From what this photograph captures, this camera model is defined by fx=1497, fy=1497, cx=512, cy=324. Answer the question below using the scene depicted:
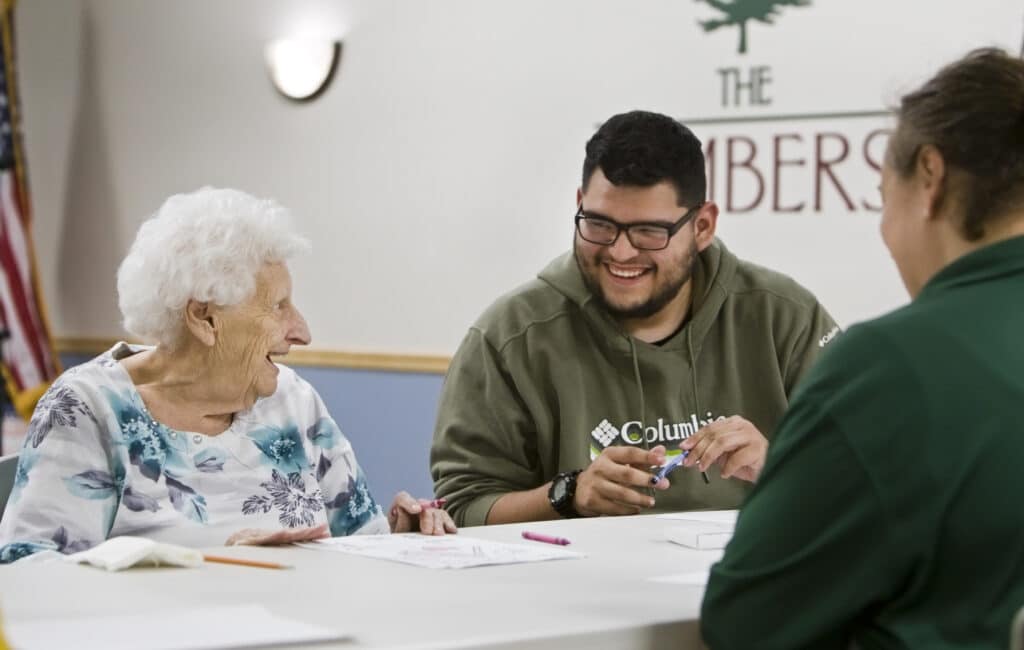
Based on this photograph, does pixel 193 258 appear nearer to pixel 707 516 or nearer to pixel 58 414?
pixel 58 414

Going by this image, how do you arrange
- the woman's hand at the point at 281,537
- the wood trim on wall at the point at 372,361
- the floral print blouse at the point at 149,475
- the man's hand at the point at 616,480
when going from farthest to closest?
the wood trim on wall at the point at 372,361 < the man's hand at the point at 616,480 < the floral print blouse at the point at 149,475 < the woman's hand at the point at 281,537

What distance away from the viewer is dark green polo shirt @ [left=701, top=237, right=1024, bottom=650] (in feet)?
4.64

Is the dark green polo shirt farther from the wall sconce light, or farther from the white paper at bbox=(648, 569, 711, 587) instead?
the wall sconce light

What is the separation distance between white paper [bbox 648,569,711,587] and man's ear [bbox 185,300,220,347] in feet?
3.25

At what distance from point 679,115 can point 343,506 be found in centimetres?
234

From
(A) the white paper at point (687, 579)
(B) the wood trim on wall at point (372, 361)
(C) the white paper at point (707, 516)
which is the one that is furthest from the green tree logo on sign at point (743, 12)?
(A) the white paper at point (687, 579)

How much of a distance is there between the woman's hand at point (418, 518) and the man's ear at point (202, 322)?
0.44m

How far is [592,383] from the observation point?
9.29 feet

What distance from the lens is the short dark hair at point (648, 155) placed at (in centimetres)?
280

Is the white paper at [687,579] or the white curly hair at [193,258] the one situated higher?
the white curly hair at [193,258]

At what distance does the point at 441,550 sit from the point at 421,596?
1.24 feet

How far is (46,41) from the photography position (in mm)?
6645

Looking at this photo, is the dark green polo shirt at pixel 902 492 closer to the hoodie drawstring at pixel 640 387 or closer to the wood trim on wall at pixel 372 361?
the hoodie drawstring at pixel 640 387

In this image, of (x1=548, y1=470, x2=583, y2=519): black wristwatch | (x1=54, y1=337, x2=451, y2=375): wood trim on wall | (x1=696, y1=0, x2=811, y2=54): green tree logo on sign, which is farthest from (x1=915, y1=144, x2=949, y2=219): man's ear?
(x1=54, y1=337, x2=451, y2=375): wood trim on wall
